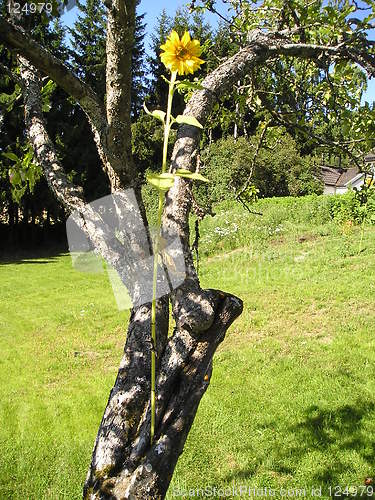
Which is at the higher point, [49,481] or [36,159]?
[36,159]

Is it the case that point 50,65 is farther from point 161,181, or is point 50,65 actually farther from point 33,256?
point 33,256

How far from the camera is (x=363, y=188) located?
252 centimetres

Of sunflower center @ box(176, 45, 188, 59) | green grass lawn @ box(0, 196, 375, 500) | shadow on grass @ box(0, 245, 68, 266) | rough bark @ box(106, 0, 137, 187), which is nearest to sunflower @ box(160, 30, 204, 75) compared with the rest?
sunflower center @ box(176, 45, 188, 59)

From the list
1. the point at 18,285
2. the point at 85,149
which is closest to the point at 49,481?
the point at 18,285

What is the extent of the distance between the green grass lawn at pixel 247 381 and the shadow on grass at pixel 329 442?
0.01 metres

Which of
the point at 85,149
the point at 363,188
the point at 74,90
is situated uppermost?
the point at 85,149

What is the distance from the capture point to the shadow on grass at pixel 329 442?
2770 mm

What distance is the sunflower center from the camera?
3.27 ft

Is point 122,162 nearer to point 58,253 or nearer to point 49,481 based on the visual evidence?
point 49,481

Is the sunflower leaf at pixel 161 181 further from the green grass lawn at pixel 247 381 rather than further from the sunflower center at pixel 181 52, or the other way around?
the green grass lawn at pixel 247 381

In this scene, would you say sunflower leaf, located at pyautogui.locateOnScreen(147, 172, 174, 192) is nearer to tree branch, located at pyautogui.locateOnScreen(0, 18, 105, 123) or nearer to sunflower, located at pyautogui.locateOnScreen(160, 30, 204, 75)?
sunflower, located at pyautogui.locateOnScreen(160, 30, 204, 75)

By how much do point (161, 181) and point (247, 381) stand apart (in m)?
3.67

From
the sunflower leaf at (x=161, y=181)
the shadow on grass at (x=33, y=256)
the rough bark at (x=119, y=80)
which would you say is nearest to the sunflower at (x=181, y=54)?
the sunflower leaf at (x=161, y=181)

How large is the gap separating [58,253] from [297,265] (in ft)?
35.9
